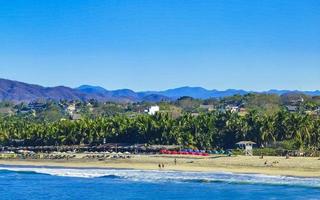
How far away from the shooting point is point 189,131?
87.6 m

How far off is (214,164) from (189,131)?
Result: 15.7 m

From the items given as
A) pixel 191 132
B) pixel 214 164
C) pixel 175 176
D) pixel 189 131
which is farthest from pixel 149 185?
pixel 191 132

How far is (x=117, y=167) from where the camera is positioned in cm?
7638

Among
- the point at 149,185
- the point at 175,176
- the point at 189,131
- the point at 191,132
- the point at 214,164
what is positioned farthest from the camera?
the point at 191,132

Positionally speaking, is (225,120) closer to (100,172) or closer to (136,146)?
(136,146)

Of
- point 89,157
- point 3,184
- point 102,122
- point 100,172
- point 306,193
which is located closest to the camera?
point 306,193

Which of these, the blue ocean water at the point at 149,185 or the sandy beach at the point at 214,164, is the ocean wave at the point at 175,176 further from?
the sandy beach at the point at 214,164

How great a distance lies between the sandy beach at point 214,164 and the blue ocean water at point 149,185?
2.68 m

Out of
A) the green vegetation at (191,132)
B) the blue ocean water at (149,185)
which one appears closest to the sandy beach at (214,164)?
the blue ocean water at (149,185)

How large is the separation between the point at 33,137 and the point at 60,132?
4863 millimetres

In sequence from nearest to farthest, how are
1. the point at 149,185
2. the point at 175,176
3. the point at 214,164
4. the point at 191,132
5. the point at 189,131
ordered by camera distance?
1. the point at 149,185
2. the point at 175,176
3. the point at 214,164
4. the point at 189,131
5. the point at 191,132

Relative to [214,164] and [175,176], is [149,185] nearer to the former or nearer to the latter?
[175,176]

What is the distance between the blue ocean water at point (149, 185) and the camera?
182 ft

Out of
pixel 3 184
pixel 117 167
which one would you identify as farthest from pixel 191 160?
pixel 3 184
